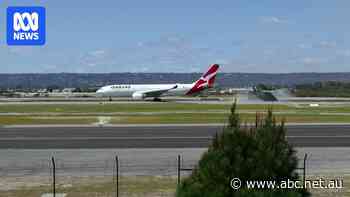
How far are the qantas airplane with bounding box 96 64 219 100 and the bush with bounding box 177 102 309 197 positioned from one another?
282ft

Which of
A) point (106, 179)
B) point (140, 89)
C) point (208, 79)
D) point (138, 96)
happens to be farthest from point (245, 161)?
point (140, 89)

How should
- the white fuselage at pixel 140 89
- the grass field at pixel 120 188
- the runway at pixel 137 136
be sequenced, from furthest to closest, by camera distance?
the white fuselage at pixel 140 89
the runway at pixel 137 136
the grass field at pixel 120 188

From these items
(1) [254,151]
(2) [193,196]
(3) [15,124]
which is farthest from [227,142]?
(3) [15,124]

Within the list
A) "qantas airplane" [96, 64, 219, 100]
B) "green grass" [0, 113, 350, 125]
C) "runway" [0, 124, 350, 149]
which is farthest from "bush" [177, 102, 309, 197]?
"qantas airplane" [96, 64, 219, 100]

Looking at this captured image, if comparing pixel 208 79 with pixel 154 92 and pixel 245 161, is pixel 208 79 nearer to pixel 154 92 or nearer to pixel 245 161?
pixel 154 92

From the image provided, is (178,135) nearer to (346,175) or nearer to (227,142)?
(346,175)

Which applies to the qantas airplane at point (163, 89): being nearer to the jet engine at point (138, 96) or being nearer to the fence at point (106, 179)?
the jet engine at point (138, 96)

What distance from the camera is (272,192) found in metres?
12.8

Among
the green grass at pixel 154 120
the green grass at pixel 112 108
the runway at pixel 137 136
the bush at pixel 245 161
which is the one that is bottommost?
the runway at pixel 137 136

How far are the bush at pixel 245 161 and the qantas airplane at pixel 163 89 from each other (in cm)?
8606

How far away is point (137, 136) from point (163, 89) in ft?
202

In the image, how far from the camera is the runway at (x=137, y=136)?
1358 inches

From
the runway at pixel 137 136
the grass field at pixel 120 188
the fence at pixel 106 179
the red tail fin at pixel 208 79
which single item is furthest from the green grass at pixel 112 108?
the grass field at pixel 120 188

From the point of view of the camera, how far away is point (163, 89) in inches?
3967
